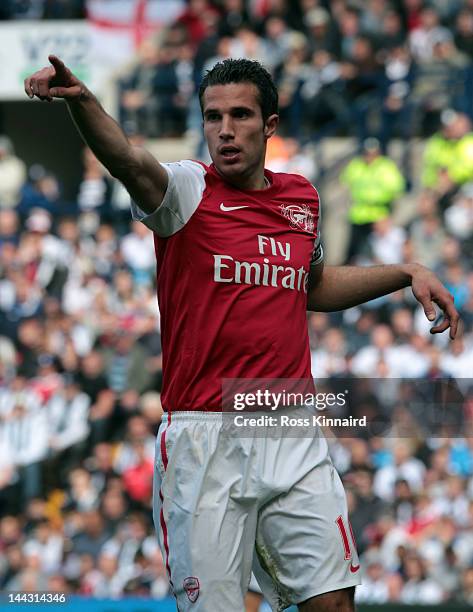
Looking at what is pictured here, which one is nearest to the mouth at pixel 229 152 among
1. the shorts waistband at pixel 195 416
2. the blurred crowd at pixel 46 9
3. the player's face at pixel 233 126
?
the player's face at pixel 233 126

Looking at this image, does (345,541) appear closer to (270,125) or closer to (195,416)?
(195,416)

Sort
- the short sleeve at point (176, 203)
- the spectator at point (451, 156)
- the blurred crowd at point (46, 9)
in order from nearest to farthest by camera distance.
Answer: the short sleeve at point (176, 203), the spectator at point (451, 156), the blurred crowd at point (46, 9)

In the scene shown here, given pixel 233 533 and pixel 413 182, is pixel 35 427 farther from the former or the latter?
pixel 233 533

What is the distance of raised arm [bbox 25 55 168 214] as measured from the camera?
13.8 feet

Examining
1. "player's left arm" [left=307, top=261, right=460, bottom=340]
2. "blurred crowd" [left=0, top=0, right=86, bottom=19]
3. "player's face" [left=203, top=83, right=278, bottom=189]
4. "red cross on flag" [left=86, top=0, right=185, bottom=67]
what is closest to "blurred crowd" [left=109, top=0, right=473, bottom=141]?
"red cross on flag" [left=86, top=0, right=185, bottom=67]

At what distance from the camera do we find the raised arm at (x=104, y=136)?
420 centimetres

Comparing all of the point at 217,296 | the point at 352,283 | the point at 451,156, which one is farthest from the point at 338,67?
the point at 217,296

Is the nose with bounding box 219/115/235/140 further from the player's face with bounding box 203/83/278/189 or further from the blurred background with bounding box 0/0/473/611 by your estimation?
the blurred background with bounding box 0/0/473/611

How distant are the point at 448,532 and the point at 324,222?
5518 millimetres

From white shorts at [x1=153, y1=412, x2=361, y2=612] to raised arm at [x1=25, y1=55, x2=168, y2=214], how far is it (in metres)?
0.82

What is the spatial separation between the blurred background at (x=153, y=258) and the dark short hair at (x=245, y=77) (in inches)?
148

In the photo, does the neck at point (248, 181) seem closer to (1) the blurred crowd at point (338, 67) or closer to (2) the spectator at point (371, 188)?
(2) the spectator at point (371, 188)

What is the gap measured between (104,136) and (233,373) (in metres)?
1.01

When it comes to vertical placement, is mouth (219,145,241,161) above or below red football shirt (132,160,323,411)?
above
